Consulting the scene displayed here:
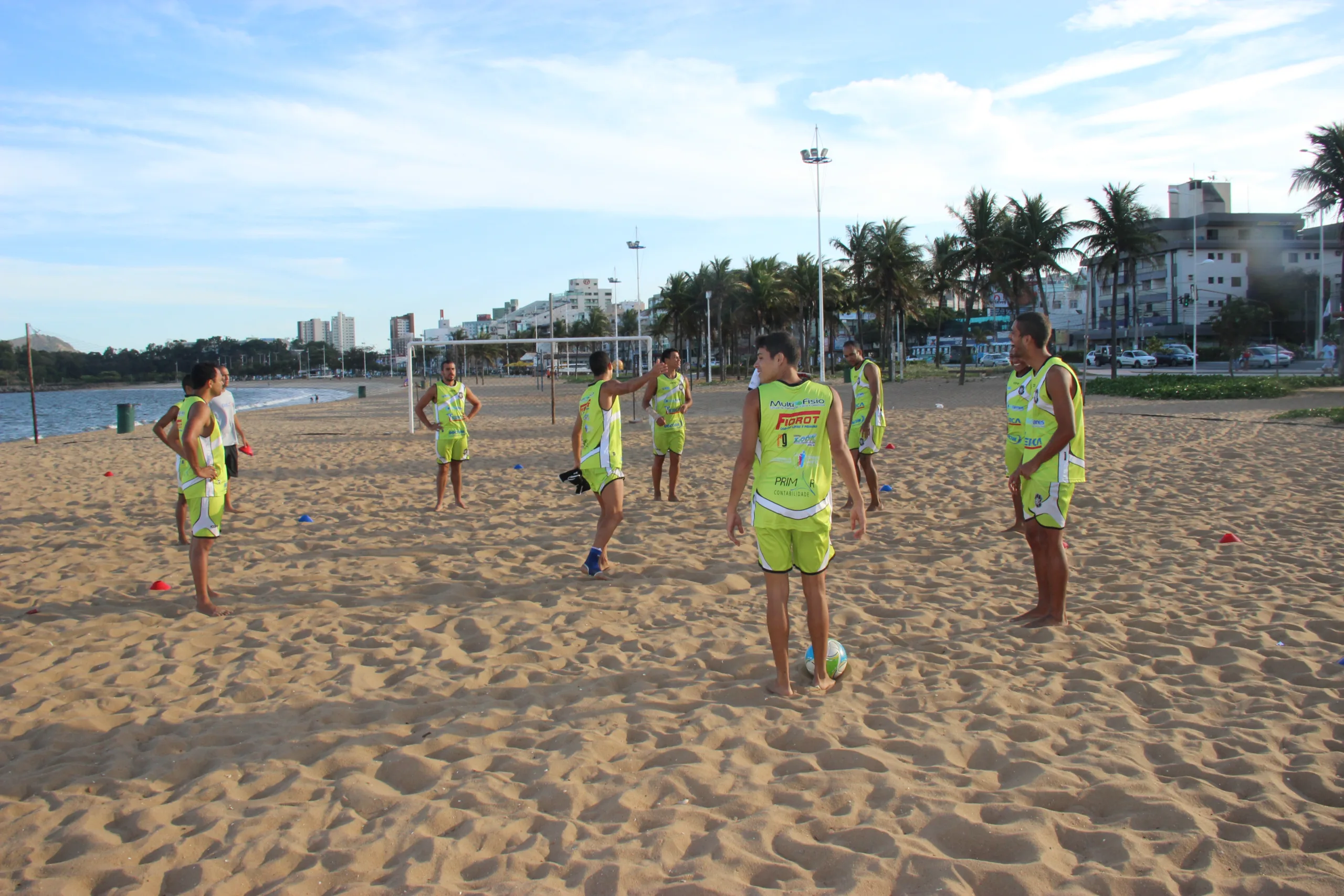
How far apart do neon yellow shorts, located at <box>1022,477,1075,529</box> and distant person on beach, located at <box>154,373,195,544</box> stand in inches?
198

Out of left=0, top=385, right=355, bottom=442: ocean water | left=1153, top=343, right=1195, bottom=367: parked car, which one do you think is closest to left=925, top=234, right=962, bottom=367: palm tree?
left=1153, top=343, right=1195, bottom=367: parked car

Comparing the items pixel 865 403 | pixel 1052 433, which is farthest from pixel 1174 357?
pixel 1052 433

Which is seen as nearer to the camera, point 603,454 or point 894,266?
point 603,454

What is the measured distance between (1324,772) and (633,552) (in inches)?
185

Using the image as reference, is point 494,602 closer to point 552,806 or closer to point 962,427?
point 552,806

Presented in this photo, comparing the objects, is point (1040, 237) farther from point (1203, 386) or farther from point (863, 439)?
point (863, 439)

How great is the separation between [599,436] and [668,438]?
2.95 m

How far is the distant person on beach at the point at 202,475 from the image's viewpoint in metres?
5.30

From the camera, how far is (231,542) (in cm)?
768

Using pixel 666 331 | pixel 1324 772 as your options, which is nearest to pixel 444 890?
pixel 1324 772

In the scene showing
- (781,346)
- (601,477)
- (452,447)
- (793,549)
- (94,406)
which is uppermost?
(94,406)

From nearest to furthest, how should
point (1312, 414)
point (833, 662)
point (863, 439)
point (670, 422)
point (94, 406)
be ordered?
1. point (833, 662)
2. point (863, 439)
3. point (670, 422)
4. point (1312, 414)
5. point (94, 406)

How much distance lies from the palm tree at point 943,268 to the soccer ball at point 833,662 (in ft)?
112

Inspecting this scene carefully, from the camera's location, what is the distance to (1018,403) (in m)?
5.48
